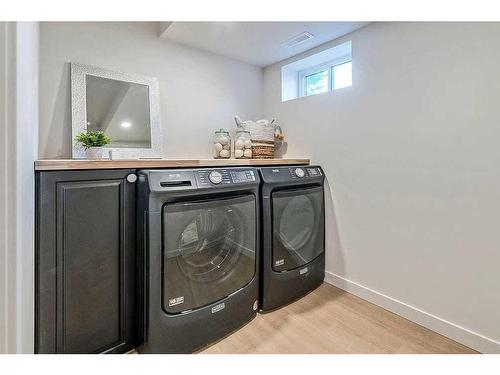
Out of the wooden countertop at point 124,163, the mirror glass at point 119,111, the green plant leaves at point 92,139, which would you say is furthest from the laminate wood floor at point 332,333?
the mirror glass at point 119,111

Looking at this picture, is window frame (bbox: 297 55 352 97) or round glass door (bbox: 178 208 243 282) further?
window frame (bbox: 297 55 352 97)

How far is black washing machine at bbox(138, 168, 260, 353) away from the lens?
115cm

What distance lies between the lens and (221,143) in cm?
212

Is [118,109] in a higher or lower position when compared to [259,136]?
higher

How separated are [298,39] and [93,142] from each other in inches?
63.2

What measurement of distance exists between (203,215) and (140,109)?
102 cm

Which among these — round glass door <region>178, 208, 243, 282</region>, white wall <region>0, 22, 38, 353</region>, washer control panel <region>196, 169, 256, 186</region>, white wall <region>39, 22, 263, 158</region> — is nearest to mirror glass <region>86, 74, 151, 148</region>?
white wall <region>39, 22, 263, 158</region>

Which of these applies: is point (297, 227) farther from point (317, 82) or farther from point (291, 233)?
point (317, 82)

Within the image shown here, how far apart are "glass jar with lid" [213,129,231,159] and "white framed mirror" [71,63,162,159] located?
0.45 m

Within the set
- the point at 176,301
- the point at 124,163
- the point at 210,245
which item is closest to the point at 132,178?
the point at 124,163

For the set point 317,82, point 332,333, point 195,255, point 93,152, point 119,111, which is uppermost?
point 317,82

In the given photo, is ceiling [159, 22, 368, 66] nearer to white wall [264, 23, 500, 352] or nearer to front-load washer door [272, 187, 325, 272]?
white wall [264, 23, 500, 352]

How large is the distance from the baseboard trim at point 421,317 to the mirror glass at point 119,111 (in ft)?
5.94

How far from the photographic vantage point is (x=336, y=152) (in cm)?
193
